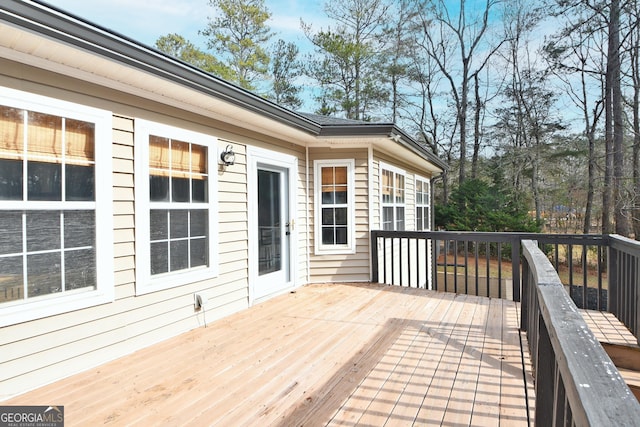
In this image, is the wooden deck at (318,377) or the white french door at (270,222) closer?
the wooden deck at (318,377)

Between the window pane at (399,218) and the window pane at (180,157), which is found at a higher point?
the window pane at (180,157)

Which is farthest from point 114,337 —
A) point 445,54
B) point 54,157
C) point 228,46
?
point 445,54

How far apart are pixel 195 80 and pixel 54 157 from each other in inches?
48.8

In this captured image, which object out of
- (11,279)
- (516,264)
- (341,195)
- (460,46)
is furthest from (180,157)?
(460,46)

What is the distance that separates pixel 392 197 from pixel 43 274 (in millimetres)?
5393

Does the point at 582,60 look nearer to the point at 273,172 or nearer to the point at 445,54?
the point at 445,54

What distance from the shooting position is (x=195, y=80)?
3.12 m

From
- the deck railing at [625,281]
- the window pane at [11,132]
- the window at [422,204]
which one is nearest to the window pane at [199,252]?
the window pane at [11,132]

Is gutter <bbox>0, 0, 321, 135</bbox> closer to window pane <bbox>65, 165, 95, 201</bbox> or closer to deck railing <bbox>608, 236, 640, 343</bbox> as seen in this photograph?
window pane <bbox>65, 165, 95, 201</bbox>

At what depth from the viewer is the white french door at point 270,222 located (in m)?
4.51

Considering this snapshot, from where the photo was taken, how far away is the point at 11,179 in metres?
2.36

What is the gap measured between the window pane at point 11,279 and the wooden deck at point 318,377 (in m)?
0.66

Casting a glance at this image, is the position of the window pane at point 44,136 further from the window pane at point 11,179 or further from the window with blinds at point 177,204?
the window with blinds at point 177,204

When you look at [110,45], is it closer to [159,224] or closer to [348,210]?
[159,224]
